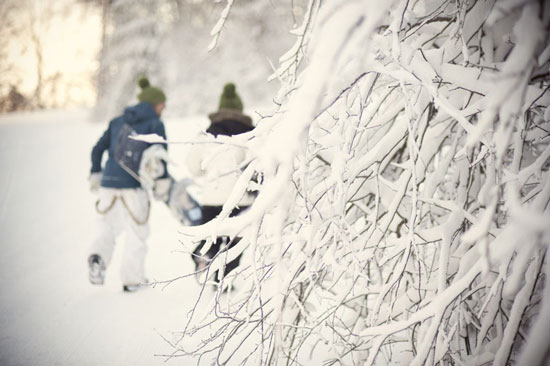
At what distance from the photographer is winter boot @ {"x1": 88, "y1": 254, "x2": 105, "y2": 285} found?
3.78 m

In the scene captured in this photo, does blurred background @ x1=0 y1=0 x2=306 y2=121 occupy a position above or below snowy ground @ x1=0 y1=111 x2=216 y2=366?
above

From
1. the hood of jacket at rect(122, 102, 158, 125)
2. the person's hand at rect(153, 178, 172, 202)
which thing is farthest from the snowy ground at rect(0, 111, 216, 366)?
the hood of jacket at rect(122, 102, 158, 125)

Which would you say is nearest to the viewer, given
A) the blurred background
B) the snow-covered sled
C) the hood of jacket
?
the snow-covered sled

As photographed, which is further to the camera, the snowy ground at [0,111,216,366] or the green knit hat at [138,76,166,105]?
the green knit hat at [138,76,166,105]

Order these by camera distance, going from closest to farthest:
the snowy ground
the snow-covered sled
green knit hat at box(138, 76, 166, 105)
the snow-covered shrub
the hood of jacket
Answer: the snow-covered shrub → the snowy ground → the snow-covered sled → the hood of jacket → green knit hat at box(138, 76, 166, 105)

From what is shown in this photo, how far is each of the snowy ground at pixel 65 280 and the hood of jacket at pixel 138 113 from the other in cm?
133

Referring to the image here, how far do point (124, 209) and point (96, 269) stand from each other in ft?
2.02

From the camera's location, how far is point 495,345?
4.84 feet

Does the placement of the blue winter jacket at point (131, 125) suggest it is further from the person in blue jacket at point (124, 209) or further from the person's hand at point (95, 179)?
the person's hand at point (95, 179)

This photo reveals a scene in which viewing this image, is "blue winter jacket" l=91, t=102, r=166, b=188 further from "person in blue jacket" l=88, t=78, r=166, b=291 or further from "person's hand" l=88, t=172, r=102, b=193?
"person's hand" l=88, t=172, r=102, b=193

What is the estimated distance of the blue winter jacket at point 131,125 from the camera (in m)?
3.80

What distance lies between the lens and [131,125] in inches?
151

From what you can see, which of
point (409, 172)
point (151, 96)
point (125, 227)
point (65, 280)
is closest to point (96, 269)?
point (125, 227)

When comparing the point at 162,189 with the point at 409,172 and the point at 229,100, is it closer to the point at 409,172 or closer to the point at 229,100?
the point at 229,100
